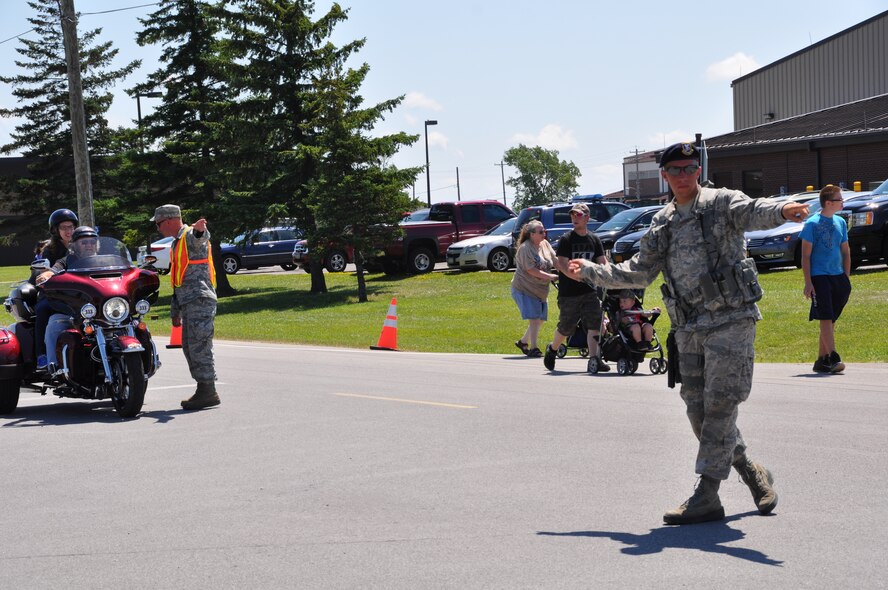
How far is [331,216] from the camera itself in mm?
30000

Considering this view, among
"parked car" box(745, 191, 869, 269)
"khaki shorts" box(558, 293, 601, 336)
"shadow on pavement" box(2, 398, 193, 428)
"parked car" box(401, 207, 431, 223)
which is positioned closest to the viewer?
"shadow on pavement" box(2, 398, 193, 428)

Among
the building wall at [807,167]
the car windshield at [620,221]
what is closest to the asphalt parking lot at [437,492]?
the car windshield at [620,221]

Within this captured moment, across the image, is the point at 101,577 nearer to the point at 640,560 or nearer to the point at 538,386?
the point at 640,560

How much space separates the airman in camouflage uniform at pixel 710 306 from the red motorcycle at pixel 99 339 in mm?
5757

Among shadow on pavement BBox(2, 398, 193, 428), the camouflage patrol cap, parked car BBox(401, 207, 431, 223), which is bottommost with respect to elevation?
shadow on pavement BBox(2, 398, 193, 428)

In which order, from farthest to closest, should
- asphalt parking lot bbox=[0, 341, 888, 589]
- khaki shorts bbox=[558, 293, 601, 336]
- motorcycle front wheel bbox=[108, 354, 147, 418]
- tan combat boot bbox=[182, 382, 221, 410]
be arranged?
khaki shorts bbox=[558, 293, 601, 336] < tan combat boot bbox=[182, 382, 221, 410] < motorcycle front wheel bbox=[108, 354, 147, 418] < asphalt parking lot bbox=[0, 341, 888, 589]

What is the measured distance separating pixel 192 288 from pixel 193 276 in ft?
0.39

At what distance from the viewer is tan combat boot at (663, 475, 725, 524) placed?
600cm

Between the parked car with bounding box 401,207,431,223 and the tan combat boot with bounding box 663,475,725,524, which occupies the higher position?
the parked car with bounding box 401,207,431,223

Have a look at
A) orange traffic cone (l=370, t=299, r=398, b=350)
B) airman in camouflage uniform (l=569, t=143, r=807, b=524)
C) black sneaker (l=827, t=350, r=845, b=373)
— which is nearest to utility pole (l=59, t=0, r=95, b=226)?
orange traffic cone (l=370, t=299, r=398, b=350)

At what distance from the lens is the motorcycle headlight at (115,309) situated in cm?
1044

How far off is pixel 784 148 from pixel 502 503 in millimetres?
40654

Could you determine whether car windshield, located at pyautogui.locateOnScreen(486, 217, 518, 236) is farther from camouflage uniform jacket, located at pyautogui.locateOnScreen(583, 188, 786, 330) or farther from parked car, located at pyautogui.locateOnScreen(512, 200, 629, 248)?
camouflage uniform jacket, located at pyautogui.locateOnScreen(583, 188, 786, 330)

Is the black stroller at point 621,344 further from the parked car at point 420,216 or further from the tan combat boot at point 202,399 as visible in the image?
the parked car at point 420,216
